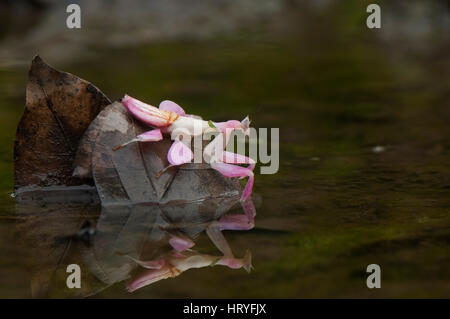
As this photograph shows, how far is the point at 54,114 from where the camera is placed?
219cm

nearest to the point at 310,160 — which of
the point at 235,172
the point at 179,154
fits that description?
the point at 235,172

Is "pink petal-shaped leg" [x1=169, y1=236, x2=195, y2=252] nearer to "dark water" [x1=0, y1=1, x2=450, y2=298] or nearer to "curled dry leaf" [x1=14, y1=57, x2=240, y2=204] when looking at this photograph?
"dark water" [x1=0, y1=1, x2=450, y2=298]

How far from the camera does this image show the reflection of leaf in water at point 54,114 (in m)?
2.18

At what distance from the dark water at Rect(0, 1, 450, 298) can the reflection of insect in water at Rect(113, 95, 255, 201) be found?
14 centimetres

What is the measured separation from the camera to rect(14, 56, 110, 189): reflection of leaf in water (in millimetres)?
2176

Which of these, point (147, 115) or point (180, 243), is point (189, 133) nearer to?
point (147, 115)

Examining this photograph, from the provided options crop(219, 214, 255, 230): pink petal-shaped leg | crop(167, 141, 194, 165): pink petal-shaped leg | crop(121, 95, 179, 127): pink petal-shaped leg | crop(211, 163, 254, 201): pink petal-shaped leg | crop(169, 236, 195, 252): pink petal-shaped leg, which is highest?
crop(121, 95, 179, 127): pink petal-shaped leg

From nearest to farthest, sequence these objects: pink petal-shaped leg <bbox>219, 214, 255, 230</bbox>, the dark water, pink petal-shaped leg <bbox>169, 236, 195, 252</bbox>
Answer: the dark water < pink petal-shaped leg <bbox>169, 236, 195, 252</bbox> < pink petal-shaped leg <bbox>219, 214, 255, 230</bbox>

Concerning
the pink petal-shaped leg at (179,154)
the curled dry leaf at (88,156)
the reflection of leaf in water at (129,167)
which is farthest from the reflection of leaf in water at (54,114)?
the pink petal-shaped leg at (179,154)

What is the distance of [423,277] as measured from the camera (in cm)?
153

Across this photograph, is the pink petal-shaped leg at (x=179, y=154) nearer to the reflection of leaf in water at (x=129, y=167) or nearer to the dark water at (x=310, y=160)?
the reflection of leaf in water at (x=129, y=167)

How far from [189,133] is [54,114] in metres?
0.43

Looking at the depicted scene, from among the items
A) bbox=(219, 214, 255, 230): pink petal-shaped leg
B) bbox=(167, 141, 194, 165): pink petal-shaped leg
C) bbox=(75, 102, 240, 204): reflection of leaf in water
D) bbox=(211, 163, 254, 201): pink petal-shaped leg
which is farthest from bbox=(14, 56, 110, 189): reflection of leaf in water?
bbox=(219, 214, 255, 230): pink petal-shaped leg

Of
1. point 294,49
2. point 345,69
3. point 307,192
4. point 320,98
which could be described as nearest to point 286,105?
point 320,98
